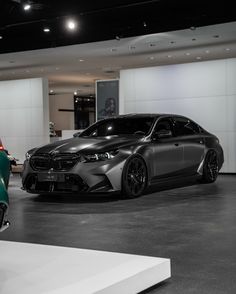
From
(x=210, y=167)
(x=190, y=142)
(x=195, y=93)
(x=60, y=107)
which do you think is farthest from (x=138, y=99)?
(x=60, y=107)

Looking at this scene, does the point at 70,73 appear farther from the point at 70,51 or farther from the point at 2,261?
the point at 2,261

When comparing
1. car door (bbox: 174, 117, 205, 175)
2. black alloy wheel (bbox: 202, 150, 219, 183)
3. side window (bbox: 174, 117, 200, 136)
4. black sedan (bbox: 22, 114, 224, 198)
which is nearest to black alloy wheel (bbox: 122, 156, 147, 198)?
black sedan (bbox: 22, 114, 224, 198)

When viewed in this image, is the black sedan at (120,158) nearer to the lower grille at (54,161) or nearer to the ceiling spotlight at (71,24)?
the lower grille at (54,161)

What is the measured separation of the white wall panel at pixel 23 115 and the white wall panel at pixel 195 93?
11.2 ft

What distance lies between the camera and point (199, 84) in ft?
43.6

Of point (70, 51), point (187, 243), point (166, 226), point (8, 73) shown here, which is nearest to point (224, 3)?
point (70, 51)

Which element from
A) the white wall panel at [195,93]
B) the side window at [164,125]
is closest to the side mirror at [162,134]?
the side window at [164,125]

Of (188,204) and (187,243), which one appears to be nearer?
(187,243)

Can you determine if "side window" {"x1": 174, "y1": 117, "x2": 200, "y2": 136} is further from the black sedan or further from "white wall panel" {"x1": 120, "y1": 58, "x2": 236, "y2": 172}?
"white wall panel" {"x1": 120, "y1": 58, "x2": 236, "y2": 172}

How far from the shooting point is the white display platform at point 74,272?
3.04 metres

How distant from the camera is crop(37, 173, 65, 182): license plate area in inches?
301

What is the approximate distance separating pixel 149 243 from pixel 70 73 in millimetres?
14606

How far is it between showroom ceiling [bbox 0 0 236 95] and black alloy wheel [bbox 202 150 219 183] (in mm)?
2873

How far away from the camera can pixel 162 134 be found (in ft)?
28.5
